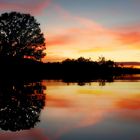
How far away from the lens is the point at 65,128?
41.5 ft

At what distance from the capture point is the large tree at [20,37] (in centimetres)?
7475

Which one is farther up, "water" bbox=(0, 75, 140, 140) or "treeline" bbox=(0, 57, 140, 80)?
"treeline" bbox=(0, 57, 140, 80)

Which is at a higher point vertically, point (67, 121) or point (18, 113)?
point (18, 113)

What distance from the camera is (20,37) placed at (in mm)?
75500

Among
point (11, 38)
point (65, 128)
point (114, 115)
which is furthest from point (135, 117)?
point (11, 38)

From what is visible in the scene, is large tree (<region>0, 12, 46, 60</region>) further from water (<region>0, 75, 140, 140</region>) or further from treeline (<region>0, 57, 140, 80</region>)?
water (<region>0, 75, 140, 140</region>)

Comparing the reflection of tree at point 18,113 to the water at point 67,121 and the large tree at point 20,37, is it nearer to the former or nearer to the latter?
the water at point 67,121

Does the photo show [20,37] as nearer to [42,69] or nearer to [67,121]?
[42,69]

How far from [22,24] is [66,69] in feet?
40.2

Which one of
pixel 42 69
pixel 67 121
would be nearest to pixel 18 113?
pixel 67 121

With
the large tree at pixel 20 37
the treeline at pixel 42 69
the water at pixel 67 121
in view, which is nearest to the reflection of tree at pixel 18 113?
the water at pixel 67 121

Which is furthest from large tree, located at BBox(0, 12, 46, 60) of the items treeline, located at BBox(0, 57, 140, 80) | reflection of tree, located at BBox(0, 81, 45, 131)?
reflection of tree, located at BBox(0, 81, 45, 131)

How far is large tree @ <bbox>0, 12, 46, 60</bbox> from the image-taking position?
74750mm

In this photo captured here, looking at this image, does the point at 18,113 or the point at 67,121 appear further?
the point at 18,113
